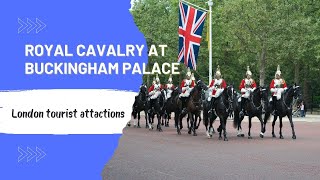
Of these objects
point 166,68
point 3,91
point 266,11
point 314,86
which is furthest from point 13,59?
point 314,86

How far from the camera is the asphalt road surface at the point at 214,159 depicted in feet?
32.4

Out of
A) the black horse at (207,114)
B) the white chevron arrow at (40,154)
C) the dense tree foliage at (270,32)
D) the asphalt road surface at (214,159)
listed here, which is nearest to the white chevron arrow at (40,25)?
the white chevron arrow at (40,154)

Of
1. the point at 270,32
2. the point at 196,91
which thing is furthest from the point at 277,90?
the point at 270,32

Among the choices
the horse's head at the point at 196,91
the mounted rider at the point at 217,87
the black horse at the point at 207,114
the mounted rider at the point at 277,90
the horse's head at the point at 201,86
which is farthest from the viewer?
the horse's head at the point at 196,91

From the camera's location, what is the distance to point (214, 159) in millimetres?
12609

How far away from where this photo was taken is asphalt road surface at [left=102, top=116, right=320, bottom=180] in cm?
988

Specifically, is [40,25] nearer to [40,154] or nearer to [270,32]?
[40,154]

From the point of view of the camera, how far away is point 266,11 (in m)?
37.0

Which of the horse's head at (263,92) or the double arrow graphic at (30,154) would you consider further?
the horse's head at (263,92)

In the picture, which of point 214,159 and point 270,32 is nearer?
point 214,159

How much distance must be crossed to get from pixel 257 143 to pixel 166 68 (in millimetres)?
15483

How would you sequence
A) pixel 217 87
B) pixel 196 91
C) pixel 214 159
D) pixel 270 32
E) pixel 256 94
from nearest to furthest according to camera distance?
pixel 214 159, pixel 217 87, pixel 256 94, pixel 196 91, pixel 270 32

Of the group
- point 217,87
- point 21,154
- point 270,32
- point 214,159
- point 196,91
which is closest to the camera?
→ point 21,154

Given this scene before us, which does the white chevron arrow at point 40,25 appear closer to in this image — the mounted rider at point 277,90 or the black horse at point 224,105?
the black horse at point 224,105
